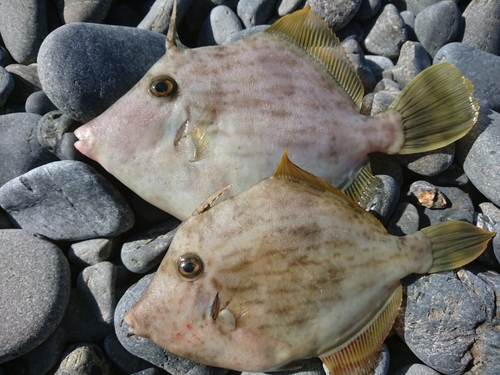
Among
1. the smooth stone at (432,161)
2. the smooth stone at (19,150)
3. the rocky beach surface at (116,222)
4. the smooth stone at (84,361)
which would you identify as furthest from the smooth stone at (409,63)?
the smooth stone at (84,361)

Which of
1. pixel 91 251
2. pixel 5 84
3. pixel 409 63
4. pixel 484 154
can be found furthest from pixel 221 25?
pixel 484 154

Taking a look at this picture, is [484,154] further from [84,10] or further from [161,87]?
[84,10]

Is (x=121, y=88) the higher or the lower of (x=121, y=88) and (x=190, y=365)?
the higher

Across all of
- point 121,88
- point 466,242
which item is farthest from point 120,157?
point 466,242

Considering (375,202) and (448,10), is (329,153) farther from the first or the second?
(448,10)

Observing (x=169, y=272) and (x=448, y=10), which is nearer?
(x=169, y=272)

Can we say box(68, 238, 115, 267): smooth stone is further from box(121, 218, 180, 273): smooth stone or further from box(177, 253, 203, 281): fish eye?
box(177, 253, 203, 281): fish eye

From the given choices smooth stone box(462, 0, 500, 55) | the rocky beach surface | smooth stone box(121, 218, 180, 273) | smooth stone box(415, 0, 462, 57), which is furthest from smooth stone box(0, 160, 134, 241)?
smooth stone box(462, 0, 500, 55)
